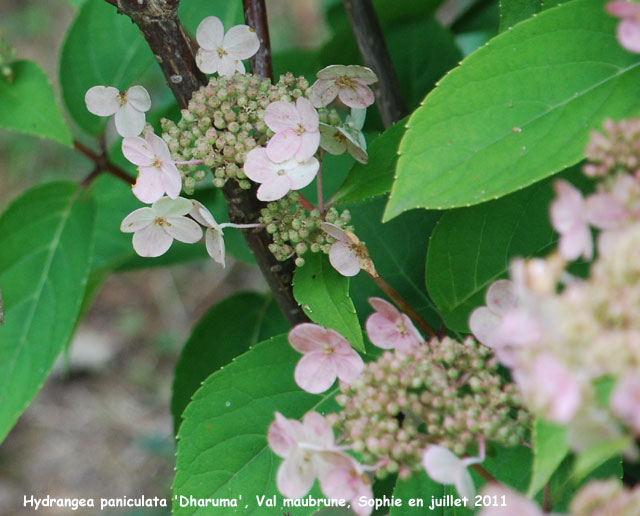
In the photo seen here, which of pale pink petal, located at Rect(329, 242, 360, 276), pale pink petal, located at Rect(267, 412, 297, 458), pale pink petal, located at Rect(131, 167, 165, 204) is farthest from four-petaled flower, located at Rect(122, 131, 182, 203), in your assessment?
pale pink petal, located at Rect(267, 412, 297, 458)

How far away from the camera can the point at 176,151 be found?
0.94 meters

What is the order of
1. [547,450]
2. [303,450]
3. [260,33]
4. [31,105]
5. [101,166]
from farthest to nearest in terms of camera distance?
[101,166] < [31,105] < [260,33] < [303,450] < [547,450]

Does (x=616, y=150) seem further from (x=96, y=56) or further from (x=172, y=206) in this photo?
(x=96, y=56)

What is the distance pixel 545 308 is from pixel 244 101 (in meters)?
0.52

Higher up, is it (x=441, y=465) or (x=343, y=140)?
(x=343, y=140)

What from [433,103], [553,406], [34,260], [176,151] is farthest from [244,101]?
[34,260]

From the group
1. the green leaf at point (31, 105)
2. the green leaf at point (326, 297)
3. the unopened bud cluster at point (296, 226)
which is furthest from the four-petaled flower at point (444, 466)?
the green leaf at point (31, 105)

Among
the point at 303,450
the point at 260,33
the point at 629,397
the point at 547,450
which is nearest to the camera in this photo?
the point at 629,397

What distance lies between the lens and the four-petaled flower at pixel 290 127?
0.88 metres

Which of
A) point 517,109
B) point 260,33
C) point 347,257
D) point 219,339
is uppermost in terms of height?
point 260,33

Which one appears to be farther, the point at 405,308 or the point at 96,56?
the point at 96,56

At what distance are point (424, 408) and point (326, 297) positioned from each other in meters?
0.22

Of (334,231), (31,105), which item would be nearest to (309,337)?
(334,231)

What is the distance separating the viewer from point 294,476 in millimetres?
785
